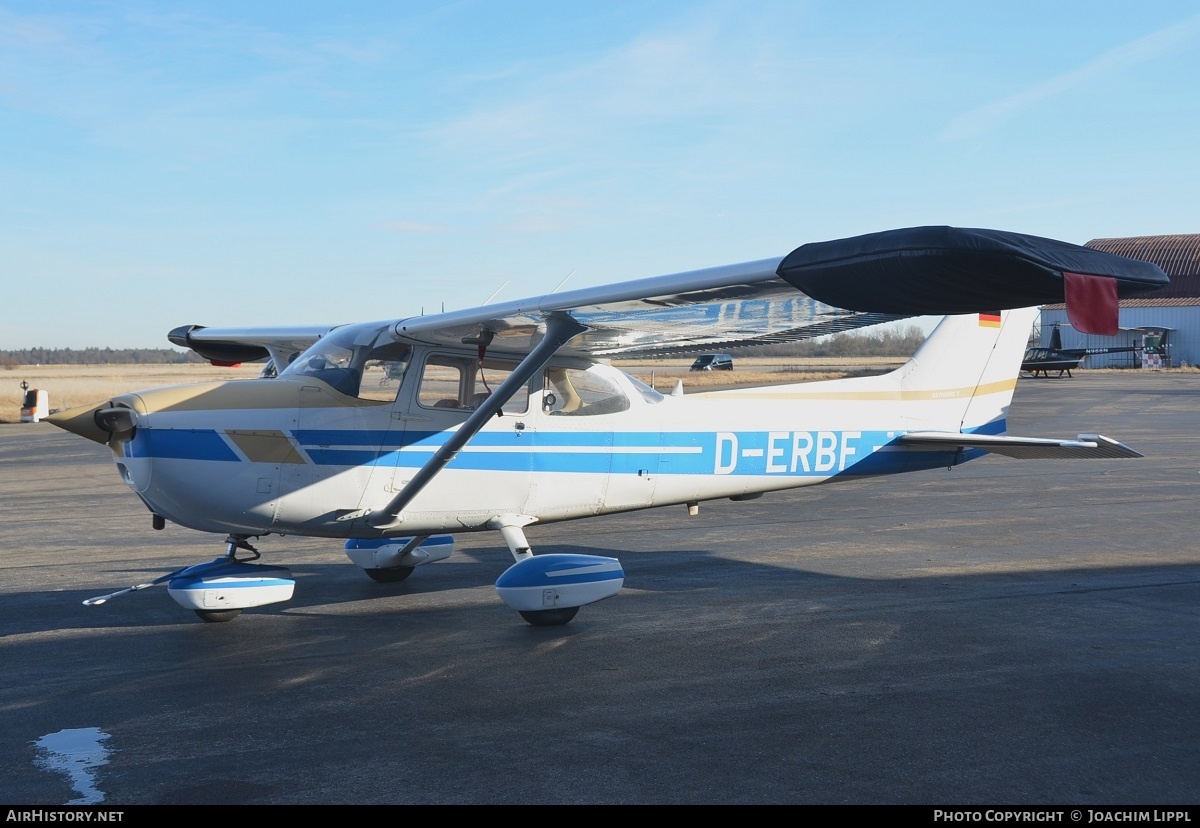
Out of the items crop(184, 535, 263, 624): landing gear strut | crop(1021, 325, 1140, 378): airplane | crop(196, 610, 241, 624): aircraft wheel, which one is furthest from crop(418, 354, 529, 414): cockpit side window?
crop(1021, 325, 1140, 378): airplane

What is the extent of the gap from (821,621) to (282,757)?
353 centimetres

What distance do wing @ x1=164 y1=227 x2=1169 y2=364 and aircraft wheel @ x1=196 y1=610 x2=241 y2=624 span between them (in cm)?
213

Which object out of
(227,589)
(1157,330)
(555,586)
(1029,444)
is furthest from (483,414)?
(1157,330)

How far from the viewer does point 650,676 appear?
5367 millimetres

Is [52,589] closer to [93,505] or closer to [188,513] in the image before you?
[188,513]

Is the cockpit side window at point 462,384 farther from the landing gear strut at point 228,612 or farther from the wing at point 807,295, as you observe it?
the landing gear strut at point 228,612

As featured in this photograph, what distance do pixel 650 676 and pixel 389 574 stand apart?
10.5 feet

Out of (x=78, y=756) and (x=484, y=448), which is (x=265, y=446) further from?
(x=78, y=756)

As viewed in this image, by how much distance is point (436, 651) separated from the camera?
5.95 meters

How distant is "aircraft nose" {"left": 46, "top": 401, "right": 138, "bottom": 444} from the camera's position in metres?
5.95

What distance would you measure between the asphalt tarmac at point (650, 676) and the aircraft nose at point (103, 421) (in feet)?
4.27

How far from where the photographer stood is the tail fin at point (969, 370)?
29.2ft

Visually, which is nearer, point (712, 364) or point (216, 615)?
point (216, 615)

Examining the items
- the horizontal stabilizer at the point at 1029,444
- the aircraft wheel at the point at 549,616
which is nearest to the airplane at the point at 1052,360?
the horizontal stabilizer at the point at 1029,444
